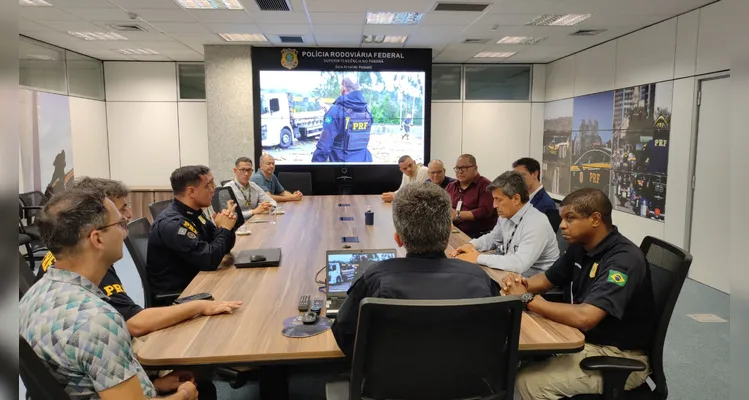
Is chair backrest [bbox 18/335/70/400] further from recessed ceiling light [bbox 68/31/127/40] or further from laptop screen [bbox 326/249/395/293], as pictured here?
recessed ceiling light [bbox 68/31/127/40]

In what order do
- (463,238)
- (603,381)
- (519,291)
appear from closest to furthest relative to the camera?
(603,381)
(519,291)
(463,238)

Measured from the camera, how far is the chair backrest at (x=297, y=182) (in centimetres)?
696

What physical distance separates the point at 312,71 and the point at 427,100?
76.6 inches

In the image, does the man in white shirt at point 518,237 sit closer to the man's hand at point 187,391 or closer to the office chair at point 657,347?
the office chair at point 657,347

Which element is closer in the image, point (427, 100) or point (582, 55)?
point (582, 55)

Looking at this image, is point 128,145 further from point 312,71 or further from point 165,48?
point 312,71

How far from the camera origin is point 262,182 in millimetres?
5637

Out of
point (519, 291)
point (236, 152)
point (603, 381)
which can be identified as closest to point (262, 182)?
point (236, 152)

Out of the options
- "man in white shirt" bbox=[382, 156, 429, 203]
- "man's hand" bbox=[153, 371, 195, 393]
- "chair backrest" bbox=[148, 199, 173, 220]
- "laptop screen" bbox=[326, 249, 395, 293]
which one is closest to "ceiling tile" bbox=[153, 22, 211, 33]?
"man in white shirt" bbox=[382, 156, 429, 203]

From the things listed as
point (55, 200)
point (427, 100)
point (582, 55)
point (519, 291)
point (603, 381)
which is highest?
point (582, 55)

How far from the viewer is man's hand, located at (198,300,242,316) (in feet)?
6.24

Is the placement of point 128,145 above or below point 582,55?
below

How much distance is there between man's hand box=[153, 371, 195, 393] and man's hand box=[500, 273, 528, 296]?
1.34 metres

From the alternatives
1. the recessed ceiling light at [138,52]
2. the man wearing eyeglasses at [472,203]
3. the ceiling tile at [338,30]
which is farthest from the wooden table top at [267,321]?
the recessed ceiling light at [138,52]
